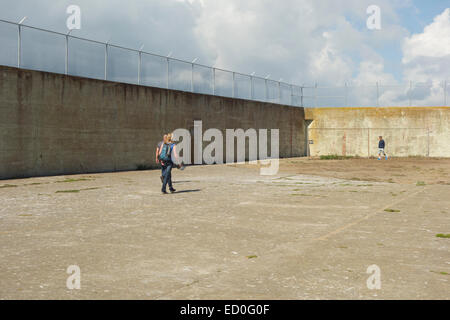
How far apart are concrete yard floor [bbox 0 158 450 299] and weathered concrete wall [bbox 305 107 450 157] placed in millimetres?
26958

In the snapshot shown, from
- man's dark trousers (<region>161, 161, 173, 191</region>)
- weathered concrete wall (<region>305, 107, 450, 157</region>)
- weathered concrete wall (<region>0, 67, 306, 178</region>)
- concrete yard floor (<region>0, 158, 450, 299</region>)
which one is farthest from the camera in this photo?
weathered concrete wall (<region>305, 107, 450, 157</region>)

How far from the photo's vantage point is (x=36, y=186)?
15.7m

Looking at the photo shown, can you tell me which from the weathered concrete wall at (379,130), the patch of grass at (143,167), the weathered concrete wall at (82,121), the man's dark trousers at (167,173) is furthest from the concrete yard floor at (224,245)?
the weathered concrete wall at (379,130)

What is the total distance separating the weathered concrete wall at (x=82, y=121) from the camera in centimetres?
1831

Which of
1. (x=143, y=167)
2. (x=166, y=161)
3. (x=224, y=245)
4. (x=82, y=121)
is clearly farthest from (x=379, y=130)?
(x=224, y=245)

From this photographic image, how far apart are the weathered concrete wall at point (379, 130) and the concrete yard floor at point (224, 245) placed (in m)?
27.0

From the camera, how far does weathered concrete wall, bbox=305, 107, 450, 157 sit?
3744cm

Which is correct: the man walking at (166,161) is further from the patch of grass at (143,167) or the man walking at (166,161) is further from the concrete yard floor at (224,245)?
the patch of grass at (143,167)

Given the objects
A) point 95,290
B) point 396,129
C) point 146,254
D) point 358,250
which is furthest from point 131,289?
point 396,129

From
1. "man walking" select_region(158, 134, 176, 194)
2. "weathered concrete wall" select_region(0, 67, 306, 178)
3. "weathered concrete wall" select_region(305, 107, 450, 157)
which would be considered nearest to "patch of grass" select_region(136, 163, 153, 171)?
"weathered concrete wall" select_region(0, 67, 306, 178)

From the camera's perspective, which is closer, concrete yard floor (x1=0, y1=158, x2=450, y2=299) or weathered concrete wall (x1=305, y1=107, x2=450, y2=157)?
concrete yard floor (x1=0, y1=158, x2=450, y2=299)

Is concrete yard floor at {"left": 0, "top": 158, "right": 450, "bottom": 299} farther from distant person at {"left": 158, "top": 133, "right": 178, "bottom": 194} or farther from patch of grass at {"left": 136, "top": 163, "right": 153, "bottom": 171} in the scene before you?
patch of grass at {"left": 136, "top": 163, "right": 153, "bottom": 171}

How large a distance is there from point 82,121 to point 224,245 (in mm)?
15855
